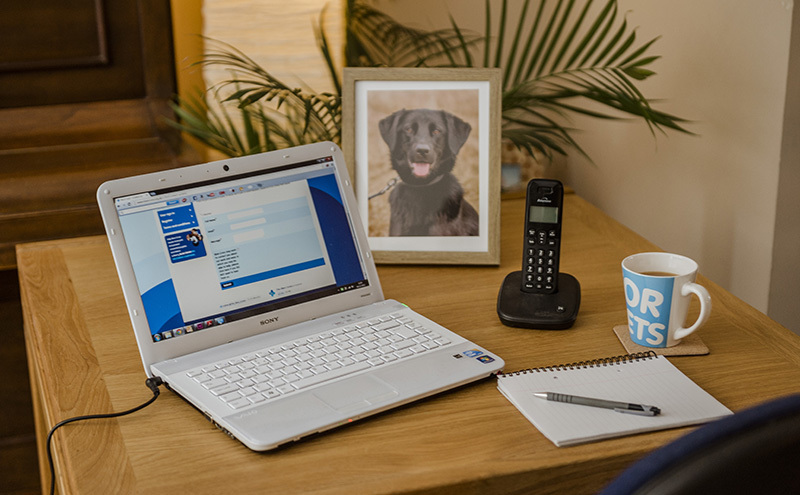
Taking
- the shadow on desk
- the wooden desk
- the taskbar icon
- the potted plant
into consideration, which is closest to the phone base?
the wooden desk

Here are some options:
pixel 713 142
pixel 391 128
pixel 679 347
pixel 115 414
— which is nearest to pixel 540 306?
pixel 679 347

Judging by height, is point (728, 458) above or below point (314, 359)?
above

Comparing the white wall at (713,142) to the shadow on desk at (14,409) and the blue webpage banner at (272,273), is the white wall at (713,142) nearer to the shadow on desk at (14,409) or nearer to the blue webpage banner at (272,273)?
the blue webpage banner at (272,273)

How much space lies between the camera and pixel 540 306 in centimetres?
110

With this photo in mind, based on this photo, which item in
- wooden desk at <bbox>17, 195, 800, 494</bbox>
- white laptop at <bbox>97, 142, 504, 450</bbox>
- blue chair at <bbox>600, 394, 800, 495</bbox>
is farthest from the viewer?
white laptop at <bbox>97, 142, 504, 450</bbox>

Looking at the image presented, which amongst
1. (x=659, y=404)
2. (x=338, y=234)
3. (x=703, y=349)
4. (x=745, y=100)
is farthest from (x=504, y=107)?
(x=659, y=404)

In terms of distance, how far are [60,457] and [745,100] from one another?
124 cm

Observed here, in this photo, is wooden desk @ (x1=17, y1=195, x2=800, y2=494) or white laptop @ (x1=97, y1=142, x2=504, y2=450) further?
white laptop @ (x1=97, y1=142, x2=504, y2=450)

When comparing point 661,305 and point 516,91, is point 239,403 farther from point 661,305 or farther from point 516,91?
point 516,91

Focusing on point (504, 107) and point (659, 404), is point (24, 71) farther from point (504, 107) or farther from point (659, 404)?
point (659, 404)

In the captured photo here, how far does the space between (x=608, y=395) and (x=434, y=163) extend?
0.53 metres

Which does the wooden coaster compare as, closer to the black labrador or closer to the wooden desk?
the wooden desk

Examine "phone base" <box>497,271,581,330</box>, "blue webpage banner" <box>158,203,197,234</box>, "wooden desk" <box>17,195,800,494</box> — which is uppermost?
"blue webpage banner" <box>158,203,197,234</box>

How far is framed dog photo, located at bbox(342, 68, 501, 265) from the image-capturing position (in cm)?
129
